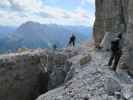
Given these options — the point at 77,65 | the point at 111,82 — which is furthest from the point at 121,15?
the point at 111,82

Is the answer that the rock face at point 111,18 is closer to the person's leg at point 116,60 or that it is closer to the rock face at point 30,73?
the person's leg at point 116,60

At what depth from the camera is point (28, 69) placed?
4653 cm

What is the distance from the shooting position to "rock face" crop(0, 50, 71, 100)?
4472 cm

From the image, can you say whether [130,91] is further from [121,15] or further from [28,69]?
[28,69]

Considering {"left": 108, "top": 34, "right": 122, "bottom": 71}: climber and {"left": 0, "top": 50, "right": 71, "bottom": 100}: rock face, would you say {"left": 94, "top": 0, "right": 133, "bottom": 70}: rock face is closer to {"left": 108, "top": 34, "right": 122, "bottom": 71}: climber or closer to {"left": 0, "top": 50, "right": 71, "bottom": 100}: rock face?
{"left": 108, "top": 34, "right": 122, "bottom": 71}: climber

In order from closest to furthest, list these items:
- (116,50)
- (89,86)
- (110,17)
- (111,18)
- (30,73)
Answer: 1. (89,86)
2. (116,50)
3. (111,18)
4. (110,17)
5. (30,73)

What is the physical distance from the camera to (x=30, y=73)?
46.5 m

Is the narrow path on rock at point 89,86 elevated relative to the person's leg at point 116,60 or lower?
lower

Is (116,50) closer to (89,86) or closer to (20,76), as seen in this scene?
(89,86)

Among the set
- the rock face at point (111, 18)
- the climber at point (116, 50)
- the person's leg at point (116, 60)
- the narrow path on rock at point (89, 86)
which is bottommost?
the narrow path on rock at point (89, 86)

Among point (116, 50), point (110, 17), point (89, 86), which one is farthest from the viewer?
point (110, 17)

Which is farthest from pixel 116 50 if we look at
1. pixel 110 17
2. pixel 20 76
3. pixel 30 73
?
pixel 30 73

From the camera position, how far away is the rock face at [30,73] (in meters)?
44.7

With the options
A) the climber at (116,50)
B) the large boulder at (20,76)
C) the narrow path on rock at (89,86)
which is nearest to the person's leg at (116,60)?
the climber at (116,50)
